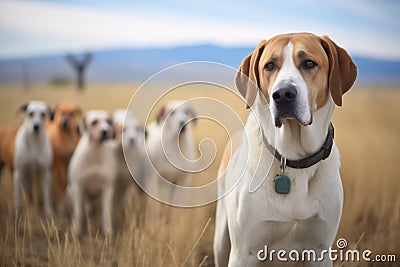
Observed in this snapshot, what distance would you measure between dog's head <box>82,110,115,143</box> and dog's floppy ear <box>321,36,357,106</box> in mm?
2787

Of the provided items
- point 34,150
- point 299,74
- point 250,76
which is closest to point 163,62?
point 34,150

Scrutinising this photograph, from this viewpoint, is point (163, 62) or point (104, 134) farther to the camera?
point (163, 62)

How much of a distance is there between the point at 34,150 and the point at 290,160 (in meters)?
3.46

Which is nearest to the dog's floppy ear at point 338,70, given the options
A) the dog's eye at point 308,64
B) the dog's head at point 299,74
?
the dog's head at point 299,74

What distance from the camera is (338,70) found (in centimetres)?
245

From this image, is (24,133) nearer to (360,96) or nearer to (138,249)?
(138,249)

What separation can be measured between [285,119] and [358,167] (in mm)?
2913

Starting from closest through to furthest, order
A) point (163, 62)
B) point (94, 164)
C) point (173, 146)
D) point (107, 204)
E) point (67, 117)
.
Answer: point (107, 204), point (94, 164), point (173, 146), point (67, 117), point (163, 62)

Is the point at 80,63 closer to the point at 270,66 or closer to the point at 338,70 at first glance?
the point at 270,66

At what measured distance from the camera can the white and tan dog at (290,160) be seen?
2416 millimetres

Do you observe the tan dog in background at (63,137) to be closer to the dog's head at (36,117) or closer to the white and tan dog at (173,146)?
the dog's head at (36,117)

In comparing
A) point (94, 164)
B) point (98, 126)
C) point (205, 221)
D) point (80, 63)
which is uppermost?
point (80, 63)

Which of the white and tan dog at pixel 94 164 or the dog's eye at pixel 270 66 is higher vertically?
the dog's eye at pixel 270 66

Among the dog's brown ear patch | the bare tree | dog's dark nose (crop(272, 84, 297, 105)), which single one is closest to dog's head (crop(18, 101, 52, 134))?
the dog's brown ear patch
